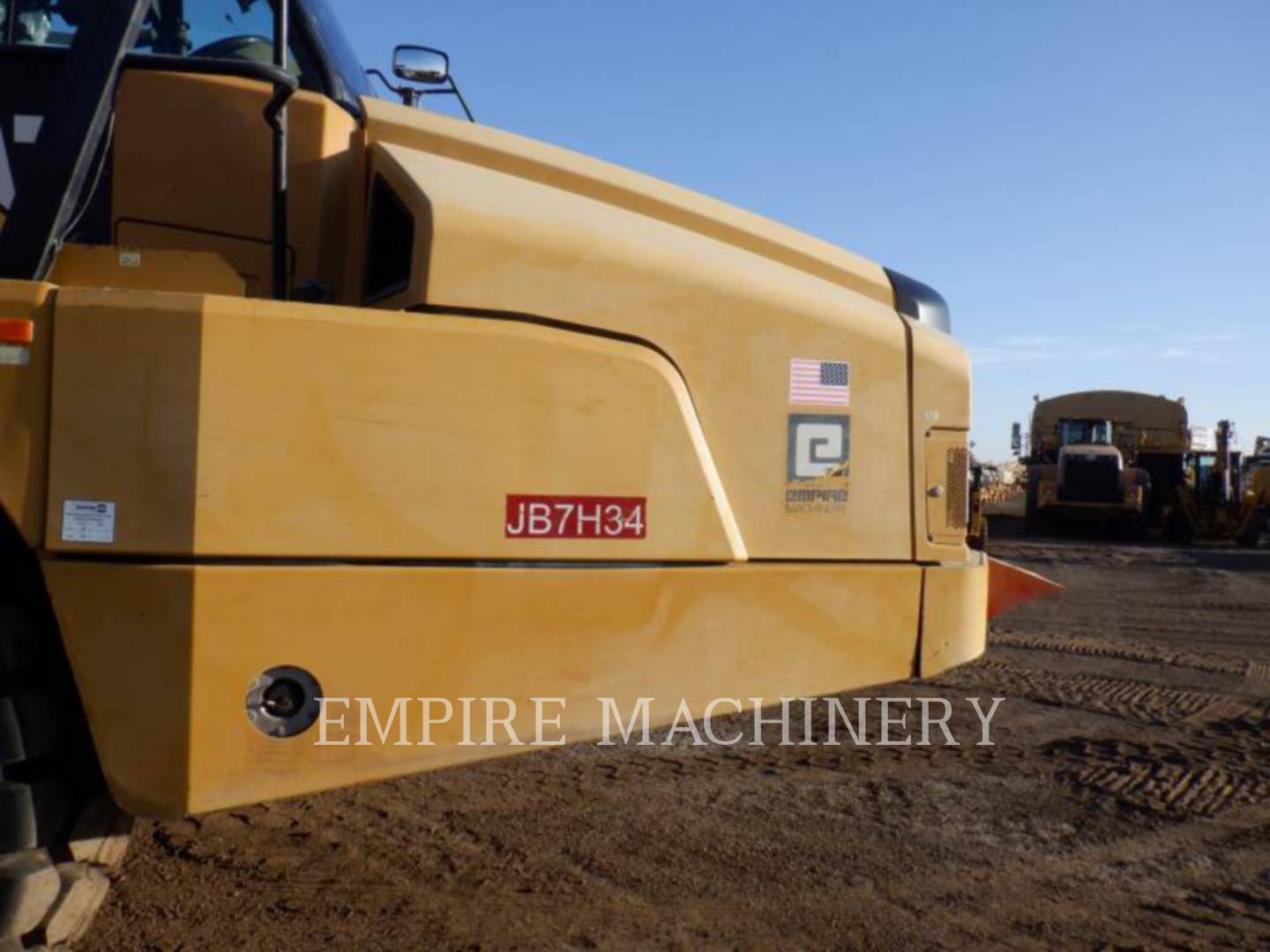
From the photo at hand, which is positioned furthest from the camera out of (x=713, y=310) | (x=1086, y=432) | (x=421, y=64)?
(x=1086, y=432)

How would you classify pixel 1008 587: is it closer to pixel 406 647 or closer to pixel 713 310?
pixel 713 310

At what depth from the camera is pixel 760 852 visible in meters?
4.41

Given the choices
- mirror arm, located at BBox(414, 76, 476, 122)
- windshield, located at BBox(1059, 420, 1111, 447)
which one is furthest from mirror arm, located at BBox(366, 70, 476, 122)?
windshield, located at BBox(1059, 420, 1111, 447)

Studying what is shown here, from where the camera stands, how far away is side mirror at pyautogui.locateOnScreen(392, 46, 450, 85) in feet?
12.6

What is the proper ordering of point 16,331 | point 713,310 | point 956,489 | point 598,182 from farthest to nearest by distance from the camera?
1. point 956,489
2. point 598,182
3. point 713,310
4. point 16,331

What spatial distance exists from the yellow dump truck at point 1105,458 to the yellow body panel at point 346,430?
81.1 ft

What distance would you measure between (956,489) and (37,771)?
2.56 meters

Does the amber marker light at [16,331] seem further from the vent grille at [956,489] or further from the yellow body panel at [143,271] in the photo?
the vent grille at [956,489]

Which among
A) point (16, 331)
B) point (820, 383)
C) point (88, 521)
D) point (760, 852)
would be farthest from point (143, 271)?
point (760, 852)

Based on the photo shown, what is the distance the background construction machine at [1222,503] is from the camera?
2569 centimetres

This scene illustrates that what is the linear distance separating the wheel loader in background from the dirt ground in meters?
0.78

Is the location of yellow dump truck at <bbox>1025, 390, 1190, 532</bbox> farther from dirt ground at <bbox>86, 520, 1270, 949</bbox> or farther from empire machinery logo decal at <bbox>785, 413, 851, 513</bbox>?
empire machinery logo decal at <bbox>785, 413, 851, 513</bbox>

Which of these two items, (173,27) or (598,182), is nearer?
(598,182)

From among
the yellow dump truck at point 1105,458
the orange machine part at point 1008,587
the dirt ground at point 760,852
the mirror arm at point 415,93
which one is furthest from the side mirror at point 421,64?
the yellow dump truck at point 1105,458
